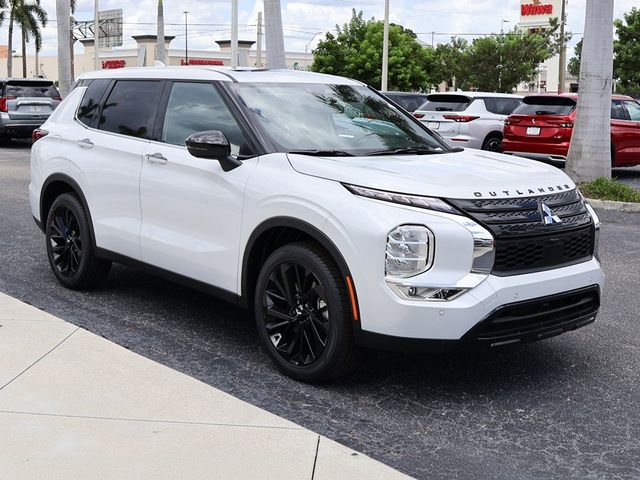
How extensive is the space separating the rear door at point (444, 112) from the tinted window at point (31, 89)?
389 inches

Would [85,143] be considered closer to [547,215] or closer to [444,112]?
[547,215]

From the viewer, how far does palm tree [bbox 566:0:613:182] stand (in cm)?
1368

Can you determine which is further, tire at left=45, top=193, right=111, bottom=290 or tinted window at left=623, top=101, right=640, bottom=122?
tinted window at left=623, top=101, right=640, bottom=122

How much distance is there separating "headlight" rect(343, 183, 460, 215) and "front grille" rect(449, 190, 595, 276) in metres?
0.06

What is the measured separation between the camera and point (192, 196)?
5.69 m

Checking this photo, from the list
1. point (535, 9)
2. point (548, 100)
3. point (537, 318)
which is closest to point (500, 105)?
point (548, 100)

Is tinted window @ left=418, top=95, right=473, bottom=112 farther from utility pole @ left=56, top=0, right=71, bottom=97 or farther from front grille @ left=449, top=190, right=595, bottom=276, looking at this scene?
front grille @ left=449, top=190, right=595, bottom=276

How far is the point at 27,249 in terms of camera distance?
8.92 metres

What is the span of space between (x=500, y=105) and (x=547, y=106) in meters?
3.25

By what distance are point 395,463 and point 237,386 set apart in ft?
4.21

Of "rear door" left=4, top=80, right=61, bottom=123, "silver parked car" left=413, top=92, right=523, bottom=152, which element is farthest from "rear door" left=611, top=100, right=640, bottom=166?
"rear door" left=4, top=80, right=61, bottom=123

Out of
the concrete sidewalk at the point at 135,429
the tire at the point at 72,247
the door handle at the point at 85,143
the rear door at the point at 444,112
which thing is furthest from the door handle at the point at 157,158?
the rear door at the point at 444,112

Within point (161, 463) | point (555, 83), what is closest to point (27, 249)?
point (161, 463)

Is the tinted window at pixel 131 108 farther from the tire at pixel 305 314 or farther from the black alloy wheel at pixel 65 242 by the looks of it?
the tire at pixel 305 314
